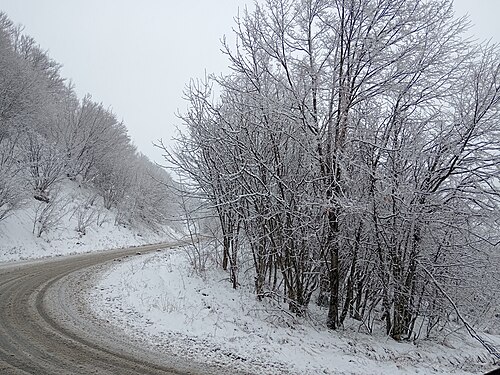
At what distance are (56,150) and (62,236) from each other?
7.18m

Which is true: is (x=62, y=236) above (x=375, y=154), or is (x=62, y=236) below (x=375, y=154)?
below

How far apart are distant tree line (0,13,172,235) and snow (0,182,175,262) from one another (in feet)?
2.13

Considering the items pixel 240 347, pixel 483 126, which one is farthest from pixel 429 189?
pixel 240 347

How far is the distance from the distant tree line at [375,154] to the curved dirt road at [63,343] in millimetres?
4439

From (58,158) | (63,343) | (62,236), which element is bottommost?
(62,236)

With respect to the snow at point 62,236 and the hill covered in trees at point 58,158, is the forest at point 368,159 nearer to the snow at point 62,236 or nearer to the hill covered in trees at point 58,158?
the hill covered in trees at point 58,158

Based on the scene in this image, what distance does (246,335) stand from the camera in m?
8.39

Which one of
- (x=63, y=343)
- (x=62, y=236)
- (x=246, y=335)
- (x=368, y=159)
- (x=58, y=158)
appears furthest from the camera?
(x=58, y=158)

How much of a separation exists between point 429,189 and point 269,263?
20.0 ft

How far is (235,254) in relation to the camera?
504 inches

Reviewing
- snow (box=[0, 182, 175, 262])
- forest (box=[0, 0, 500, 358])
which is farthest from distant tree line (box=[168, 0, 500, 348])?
snow (box=[0, 182, 175, 262])

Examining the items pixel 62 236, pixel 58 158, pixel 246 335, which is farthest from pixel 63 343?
pixel 58 158

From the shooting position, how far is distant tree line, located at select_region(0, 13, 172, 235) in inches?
893

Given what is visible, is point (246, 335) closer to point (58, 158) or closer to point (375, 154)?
point (375, 154)
